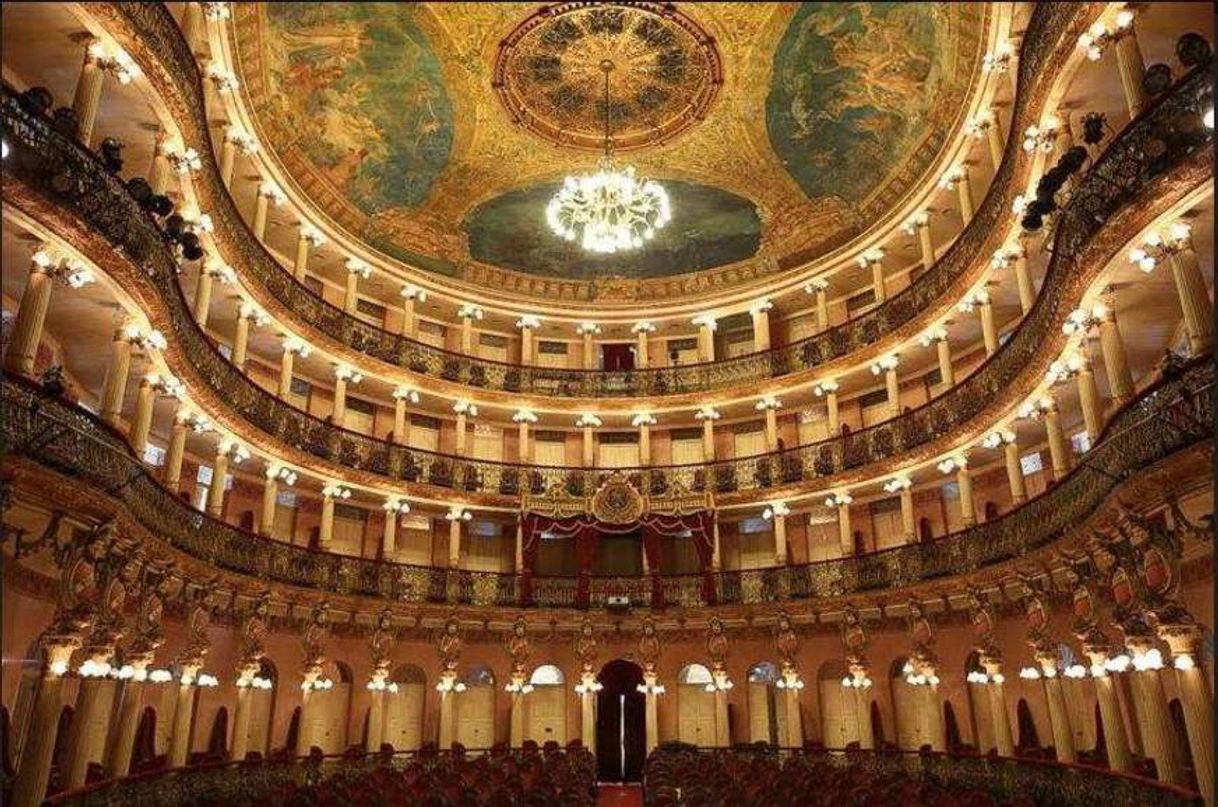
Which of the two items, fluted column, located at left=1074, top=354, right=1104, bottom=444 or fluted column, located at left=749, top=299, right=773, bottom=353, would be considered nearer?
fluted column, located at left=1074, top=354, right=1104, bottom=444

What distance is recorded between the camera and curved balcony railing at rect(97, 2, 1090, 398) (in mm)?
16250

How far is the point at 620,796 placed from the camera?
2419 cm

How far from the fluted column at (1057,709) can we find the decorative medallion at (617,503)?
1354cm

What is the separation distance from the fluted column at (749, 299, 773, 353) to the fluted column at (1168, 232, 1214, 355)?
18.9 m

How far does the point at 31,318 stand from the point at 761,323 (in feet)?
80.7

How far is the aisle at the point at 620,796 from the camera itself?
2220 centimetres

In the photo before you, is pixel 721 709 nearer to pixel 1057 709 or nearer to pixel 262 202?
pixel 1057 709

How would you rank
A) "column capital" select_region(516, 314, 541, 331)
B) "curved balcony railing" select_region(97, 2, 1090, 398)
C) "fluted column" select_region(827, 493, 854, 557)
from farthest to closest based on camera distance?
"column capital" select_region(516, 314, 541, 331)
"fluted column" select_region(827, 493, 854, 557)
"curved balcony railing" select_region(97, 2, 1090, 398)

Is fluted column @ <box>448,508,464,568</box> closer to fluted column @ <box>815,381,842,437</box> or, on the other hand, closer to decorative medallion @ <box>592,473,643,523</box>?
decorative medallion @ <box>592,473,643,523</box>

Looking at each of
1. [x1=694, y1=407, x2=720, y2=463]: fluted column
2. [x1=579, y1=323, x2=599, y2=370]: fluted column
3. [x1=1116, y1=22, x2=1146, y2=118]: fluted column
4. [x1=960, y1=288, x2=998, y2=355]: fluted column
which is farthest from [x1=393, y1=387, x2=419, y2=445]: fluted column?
[x1=1116, y1=22, x2=1146, y2=118]: fluted column

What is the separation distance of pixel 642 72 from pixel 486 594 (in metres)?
17.6

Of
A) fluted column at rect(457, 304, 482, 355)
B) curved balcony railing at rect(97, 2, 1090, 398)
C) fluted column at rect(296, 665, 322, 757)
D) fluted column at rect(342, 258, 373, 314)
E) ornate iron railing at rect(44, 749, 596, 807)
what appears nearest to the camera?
ornate iron railing at rect(44, 749, 596, 807)

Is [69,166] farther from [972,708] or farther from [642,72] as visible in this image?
[972,708]

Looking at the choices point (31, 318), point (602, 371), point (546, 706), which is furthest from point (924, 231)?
point (31, 318)
